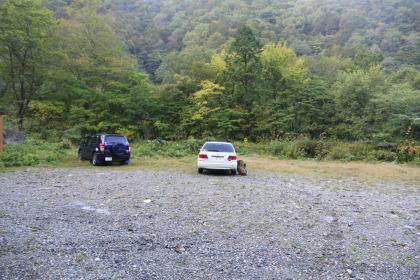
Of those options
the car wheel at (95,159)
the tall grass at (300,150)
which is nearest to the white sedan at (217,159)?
the car wheel at (95,159)

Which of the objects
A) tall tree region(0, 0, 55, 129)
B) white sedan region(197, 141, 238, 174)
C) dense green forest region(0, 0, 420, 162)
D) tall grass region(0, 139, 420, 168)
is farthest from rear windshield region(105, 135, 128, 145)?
tall tree region(0, 0, 55, 129)

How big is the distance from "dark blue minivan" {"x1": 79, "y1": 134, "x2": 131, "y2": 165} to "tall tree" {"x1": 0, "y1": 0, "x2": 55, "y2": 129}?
16691 mm

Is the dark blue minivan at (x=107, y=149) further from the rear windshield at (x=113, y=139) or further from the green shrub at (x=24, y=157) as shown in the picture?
the green shrub at (x=24, y=157)

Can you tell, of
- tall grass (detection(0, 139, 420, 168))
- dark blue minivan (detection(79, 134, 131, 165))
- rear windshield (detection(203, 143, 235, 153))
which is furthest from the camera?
tall grass (detection(0, 139, 420, 168))

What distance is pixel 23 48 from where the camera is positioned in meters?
22.5

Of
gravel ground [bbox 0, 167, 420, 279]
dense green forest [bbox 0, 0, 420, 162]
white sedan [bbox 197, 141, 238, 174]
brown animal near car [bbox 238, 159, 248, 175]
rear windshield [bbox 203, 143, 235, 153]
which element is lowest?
gravel ground [bbox 0, 167, 420, 279]

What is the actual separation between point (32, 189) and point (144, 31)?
78.0 meters

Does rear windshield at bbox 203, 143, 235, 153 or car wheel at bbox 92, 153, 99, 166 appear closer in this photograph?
rear windshield at bbox 203, 143, 235, 153

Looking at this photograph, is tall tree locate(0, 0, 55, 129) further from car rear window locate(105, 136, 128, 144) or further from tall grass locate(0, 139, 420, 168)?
car rear window locate(105, 136, 128, 144)

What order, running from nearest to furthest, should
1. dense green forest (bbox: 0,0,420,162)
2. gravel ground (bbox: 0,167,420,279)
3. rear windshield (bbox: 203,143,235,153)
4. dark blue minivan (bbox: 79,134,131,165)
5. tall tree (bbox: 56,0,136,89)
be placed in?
gravel ground (bbox: 0,167,420,279) → rear windshield (bbox: 203,143,235,153) → dark blue minivan (bbox: 79,134,131,165) → dense green forest (bbox: 0,0,420,162) → tall tree (bbox: 56,0,136,89)

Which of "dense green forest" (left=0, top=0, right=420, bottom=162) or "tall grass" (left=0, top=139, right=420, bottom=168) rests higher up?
"dense green forest" (left=0, top=0, right=420, bottom=162)

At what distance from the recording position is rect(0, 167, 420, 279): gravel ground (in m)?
2.96

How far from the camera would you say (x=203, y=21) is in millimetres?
80938

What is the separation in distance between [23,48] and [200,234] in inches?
1076
